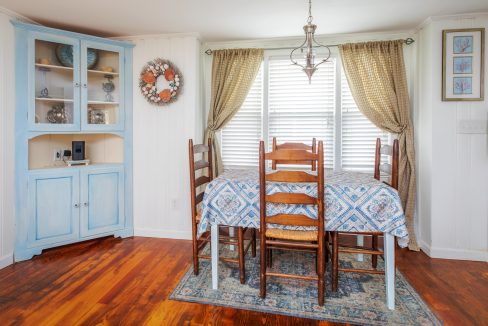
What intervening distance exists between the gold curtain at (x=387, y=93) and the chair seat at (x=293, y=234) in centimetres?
163

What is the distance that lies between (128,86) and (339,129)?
247 centimetres

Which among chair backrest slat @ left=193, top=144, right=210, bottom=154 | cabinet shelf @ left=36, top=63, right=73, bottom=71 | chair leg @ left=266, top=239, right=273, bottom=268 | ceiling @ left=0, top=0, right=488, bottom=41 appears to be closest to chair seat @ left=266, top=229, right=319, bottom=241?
chair leg @ left=266, top=239, right=273, bottom=268

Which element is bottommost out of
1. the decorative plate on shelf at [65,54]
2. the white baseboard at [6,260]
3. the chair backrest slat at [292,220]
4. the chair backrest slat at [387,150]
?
the white baseboard at [6,260]

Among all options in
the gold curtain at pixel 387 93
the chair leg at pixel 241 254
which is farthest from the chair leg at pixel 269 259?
the gold curtain at pixel 387 93

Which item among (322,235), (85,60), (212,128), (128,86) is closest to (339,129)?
(212,128)

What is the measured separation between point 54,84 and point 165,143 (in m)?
1.23

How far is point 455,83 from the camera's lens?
2744mm

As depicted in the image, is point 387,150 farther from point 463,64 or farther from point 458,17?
point 458,17

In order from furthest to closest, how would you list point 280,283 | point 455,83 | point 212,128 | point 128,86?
point 212,128
point 128,86
point 455,83
point 280,283

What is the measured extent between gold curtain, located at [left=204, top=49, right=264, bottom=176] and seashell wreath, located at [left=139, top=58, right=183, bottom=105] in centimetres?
47

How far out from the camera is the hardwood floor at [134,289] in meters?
1.87

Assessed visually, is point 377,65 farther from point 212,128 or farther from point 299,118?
point 212,128

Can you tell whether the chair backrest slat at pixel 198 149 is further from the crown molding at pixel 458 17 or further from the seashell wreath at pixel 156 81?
the crown molding at pixel 458 17

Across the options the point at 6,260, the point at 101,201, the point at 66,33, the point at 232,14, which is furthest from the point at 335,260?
the point at 66,33
